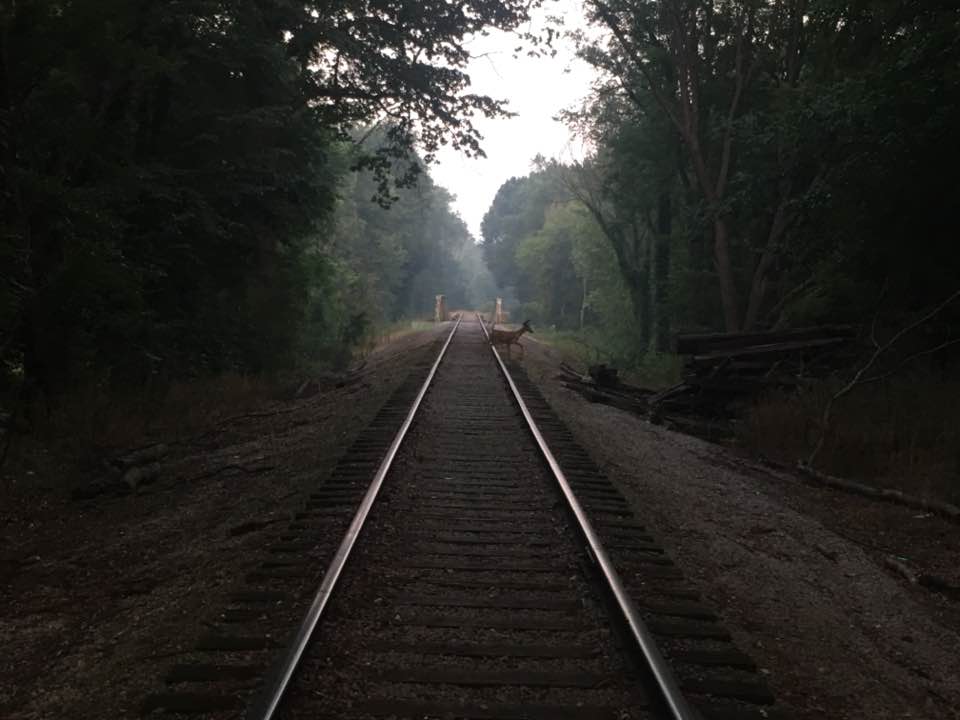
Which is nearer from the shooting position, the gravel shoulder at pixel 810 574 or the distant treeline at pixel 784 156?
the gravel shoulder at pixel 810 574

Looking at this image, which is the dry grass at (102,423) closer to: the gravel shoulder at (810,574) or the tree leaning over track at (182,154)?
the tree leaning over track at (182,154)

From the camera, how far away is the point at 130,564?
548cm

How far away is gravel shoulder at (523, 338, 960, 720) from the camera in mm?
3764

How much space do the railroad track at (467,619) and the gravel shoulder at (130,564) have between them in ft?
1.12

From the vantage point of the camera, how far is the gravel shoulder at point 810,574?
3.76 metres

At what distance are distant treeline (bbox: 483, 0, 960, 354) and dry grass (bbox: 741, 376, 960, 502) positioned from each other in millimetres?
1439

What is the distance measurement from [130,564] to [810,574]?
211 inches

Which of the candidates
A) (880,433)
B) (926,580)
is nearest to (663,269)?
(880,433)

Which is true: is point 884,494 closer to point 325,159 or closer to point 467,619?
point 467,619

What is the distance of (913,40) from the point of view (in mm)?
9031

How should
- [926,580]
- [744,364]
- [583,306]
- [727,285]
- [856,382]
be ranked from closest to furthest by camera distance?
1. [926,580]
2. [856,382]
3. [744,364]
4. [727,285]
5. [583,306]

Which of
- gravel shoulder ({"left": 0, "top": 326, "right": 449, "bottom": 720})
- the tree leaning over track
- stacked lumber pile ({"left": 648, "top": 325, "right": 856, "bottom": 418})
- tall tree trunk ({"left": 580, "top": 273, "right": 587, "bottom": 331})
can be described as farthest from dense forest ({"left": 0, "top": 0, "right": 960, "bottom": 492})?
tall tree trunk ({"left": 580, "top": 273, "right": 587, "bottom": 331})

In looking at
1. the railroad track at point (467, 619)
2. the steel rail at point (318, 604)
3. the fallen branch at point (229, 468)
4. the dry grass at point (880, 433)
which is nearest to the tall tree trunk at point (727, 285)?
the dry grass at point (880, 433)

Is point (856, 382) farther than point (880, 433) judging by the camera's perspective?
Yes
